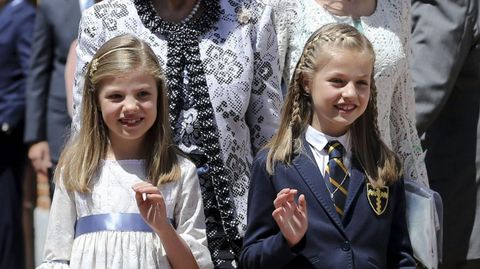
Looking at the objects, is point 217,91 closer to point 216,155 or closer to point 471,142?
point 216,155

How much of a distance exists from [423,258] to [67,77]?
2.87m

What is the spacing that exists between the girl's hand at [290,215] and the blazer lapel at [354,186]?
24cm

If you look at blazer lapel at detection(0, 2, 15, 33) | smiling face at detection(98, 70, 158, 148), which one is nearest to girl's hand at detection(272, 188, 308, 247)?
smiling face at detection(98, 70, 158, 148)

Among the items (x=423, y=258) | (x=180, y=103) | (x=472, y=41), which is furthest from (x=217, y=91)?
(x=472, y=41)

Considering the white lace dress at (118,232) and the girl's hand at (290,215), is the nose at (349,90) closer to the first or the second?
the girl's hand at (290,215)

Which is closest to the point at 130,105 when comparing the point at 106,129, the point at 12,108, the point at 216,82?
the point at 106,129

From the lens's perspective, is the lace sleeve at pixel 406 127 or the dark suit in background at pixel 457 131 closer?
the lace sleeve at pixel 406 127

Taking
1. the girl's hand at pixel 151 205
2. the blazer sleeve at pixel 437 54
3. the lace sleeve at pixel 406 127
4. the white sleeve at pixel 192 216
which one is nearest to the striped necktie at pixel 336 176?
the white sleeve at pixel 192 216

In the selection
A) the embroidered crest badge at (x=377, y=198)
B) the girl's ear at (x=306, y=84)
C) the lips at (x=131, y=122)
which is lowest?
the embroidered crest badge at (x=377, y=198)

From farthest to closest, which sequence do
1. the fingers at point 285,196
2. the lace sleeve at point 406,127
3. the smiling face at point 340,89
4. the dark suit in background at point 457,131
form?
the dark suit in background at point 457,131, the lace sleeve at point 406,127, the smiling face at point 340,89, the fingers at point 285,196

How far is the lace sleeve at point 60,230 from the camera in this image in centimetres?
518

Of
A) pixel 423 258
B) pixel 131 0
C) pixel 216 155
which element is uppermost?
pixel 131 0

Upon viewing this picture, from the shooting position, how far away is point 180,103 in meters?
5.34

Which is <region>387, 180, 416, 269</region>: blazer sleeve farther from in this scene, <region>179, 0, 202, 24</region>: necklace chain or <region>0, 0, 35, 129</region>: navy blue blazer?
<region>0, 0, 35, 129</region>: navy blue blazer
